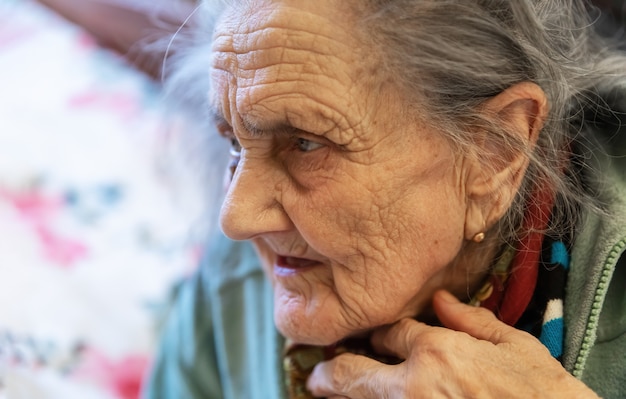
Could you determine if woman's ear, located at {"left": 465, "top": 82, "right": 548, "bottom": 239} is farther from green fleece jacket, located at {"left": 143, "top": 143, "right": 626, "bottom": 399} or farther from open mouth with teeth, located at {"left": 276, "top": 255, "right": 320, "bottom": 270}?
open mouth with teeth, located at {"left": 276, "top": 255, "right": 320, "bottom": 270}

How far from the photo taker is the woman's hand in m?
0.96

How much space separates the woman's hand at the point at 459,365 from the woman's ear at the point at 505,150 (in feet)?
0.58

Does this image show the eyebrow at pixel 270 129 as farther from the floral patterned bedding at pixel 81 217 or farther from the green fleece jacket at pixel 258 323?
the floral patterned bedding at pixel 81 217

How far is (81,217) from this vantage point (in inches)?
72.4

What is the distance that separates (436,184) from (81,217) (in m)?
1.12

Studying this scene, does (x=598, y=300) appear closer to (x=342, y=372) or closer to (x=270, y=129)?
(x=342, y=372)

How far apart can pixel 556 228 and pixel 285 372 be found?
23.0 inches

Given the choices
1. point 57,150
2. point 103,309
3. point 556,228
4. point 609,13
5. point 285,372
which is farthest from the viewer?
point 57,150

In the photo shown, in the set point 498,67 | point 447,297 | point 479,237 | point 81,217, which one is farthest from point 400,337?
point 81,217

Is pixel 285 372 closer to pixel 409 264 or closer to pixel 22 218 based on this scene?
pixel 409 264

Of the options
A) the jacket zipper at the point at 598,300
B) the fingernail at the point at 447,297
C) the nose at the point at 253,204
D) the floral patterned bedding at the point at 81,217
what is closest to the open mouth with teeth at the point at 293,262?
the nose at the point at 253,204

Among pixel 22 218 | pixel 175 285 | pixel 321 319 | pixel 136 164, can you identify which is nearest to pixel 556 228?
pixel 321 319

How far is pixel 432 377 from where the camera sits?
1005 mm

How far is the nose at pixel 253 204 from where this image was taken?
1.07m
